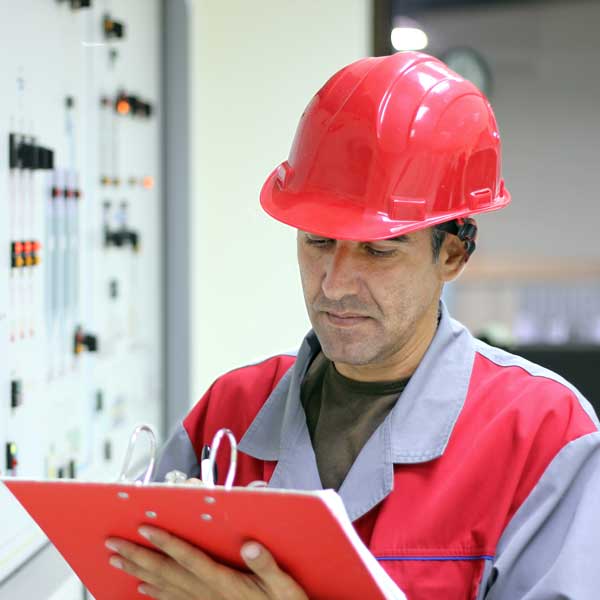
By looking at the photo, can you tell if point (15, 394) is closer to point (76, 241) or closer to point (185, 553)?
point (76, 241)

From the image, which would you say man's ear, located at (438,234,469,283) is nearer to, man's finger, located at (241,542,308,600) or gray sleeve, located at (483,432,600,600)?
gray sleeve, located at (483,432,600,600)

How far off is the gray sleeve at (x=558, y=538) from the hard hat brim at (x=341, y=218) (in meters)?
0.35

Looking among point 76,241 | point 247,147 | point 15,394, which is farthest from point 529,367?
point 247,147

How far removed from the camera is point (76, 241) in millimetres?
1835

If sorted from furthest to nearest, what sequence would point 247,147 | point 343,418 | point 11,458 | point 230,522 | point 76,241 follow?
point 247,147
point 76,241
point 11,458
point 343,418
point 230,522

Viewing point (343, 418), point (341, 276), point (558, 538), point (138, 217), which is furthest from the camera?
point (138, 217)

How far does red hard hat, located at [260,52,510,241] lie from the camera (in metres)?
1.14

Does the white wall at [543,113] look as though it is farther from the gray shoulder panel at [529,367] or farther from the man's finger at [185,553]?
the man's finger at [185,553]

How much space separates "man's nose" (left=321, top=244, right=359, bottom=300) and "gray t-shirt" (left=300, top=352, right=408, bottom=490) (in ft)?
0.58

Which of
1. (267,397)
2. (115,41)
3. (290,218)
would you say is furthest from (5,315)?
(115,41)

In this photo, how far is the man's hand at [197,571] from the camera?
0.93m

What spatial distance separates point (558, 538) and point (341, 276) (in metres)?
0.43

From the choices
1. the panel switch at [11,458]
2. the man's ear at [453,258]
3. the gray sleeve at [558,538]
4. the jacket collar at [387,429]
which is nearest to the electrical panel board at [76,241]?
the panel switch at [11,458]

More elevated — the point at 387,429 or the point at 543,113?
the point at 543,113
